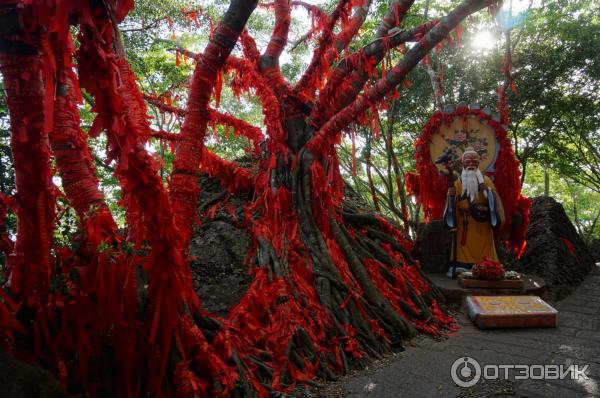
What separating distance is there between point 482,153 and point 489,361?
3705 mm

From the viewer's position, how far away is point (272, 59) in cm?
509

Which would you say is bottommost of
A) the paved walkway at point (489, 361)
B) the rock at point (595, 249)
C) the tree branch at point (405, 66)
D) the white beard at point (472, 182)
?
the paved walkway at point (489, 361)

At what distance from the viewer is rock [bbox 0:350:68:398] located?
1.52 metres

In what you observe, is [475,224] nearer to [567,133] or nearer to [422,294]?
[422,294]

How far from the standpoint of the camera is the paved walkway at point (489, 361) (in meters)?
2.54

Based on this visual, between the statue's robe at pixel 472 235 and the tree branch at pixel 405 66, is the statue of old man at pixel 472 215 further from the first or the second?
the tree branch at pixel 405 66

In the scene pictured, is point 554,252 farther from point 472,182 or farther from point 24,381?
point 24,381

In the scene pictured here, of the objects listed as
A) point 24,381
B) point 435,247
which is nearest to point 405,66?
point 435,247

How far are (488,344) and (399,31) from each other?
299 centimetres

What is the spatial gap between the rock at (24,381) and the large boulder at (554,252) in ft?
18.4

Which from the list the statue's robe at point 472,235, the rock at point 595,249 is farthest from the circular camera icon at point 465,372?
the rock at point 595,249

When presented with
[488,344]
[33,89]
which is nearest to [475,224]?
[488,344]

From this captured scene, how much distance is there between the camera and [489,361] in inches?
119

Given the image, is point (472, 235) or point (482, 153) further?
point (482, 153)
